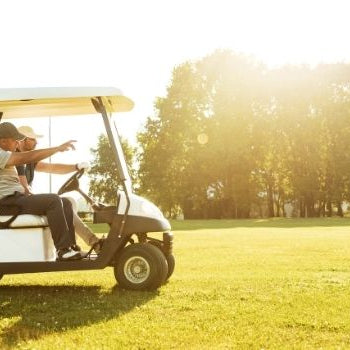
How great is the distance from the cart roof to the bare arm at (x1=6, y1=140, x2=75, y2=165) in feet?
2.43

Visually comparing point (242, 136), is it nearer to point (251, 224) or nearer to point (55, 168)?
point (251, 224)

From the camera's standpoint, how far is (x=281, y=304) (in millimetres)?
6359

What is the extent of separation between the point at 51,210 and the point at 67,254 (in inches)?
20.2

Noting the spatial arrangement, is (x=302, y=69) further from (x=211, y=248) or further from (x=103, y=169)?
(x=211, y=248)

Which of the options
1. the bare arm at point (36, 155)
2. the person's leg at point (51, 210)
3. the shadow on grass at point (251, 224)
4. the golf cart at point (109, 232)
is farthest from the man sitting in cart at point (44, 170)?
the shadow on grass at point (251, 224)

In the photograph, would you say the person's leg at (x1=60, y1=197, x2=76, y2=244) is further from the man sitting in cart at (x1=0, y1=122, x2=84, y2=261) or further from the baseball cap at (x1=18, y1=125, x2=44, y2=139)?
the baseball cap at (x1=18, y1=125, x2=44, y2=139)

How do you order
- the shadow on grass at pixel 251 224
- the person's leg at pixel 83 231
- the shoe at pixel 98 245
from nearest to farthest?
the shoe at pixel 98 245 < the person's leg at pixel 83 231 < the shadow on grass at pixel 251 224

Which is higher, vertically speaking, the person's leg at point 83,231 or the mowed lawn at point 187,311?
the person's leg at point 83,231

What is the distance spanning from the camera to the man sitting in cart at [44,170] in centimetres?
759

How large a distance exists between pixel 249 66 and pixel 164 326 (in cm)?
4876

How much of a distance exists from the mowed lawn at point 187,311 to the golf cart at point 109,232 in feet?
1.05

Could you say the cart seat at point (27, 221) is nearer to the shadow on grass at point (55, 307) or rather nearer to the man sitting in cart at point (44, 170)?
the man sitting in cart at point (44, 170)

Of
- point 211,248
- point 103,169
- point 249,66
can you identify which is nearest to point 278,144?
point 249,66

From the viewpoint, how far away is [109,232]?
284 inches
